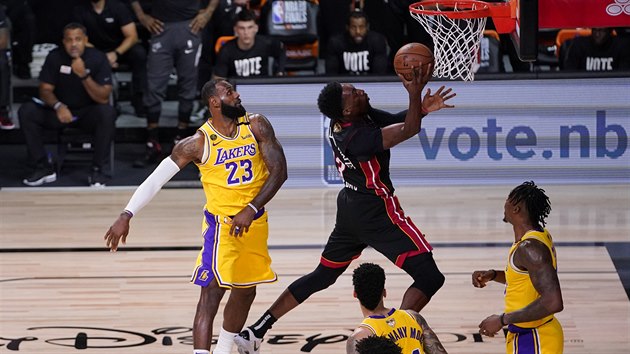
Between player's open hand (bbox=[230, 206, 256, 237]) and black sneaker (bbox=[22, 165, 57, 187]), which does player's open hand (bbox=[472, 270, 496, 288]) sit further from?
black sneaker (bbox=[22, 165, 57, 187])

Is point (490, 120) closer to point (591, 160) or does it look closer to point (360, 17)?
point (591, 160)

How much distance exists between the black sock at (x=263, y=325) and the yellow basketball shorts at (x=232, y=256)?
35cm

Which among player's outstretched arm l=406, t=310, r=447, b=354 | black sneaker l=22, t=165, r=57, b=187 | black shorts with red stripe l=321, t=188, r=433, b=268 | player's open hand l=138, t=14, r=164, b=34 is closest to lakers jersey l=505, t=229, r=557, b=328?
player's outstretched arm l=406, t=310, r=447, b=354

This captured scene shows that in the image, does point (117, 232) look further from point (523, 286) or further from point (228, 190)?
point (523, 286)

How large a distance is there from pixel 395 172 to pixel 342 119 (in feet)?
15.5

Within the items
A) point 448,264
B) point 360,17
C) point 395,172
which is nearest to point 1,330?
point 448,264

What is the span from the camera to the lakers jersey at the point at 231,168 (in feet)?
21.6

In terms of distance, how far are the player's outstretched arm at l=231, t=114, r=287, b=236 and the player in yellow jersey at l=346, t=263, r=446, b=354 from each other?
4.80ft

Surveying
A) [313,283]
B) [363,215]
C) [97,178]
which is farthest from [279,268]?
[97,178]

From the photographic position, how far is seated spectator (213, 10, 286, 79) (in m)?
11.9

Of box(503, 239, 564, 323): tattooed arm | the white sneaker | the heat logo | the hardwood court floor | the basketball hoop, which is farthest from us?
the hardwood court floor

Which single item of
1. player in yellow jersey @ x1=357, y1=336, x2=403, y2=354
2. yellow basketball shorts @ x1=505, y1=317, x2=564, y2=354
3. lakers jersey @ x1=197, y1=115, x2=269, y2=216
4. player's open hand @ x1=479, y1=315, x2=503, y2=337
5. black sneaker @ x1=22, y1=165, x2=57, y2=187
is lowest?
black sneaker @ x1=22, y1=165, x2=57, y2=187

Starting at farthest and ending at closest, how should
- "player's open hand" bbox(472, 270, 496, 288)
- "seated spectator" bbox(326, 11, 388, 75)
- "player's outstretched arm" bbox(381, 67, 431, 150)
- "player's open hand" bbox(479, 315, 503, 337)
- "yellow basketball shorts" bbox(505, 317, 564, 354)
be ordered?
"seated spectator" bbox(326, 11, 388, 75) < "player's outstretched arm" bbox(381, 67, 431, 150) < "player's open hand" bbox(472, 270, 496, 288) < "yellow basketball shorts" bbox(505, 317, 564, 354) < "player's open hand" bbox(479, 315, 503, 337)

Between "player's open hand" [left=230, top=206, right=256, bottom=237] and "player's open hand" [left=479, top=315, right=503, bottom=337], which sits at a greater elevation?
"player's open hand" [left=230, top=206, right=256, bottom=237]
